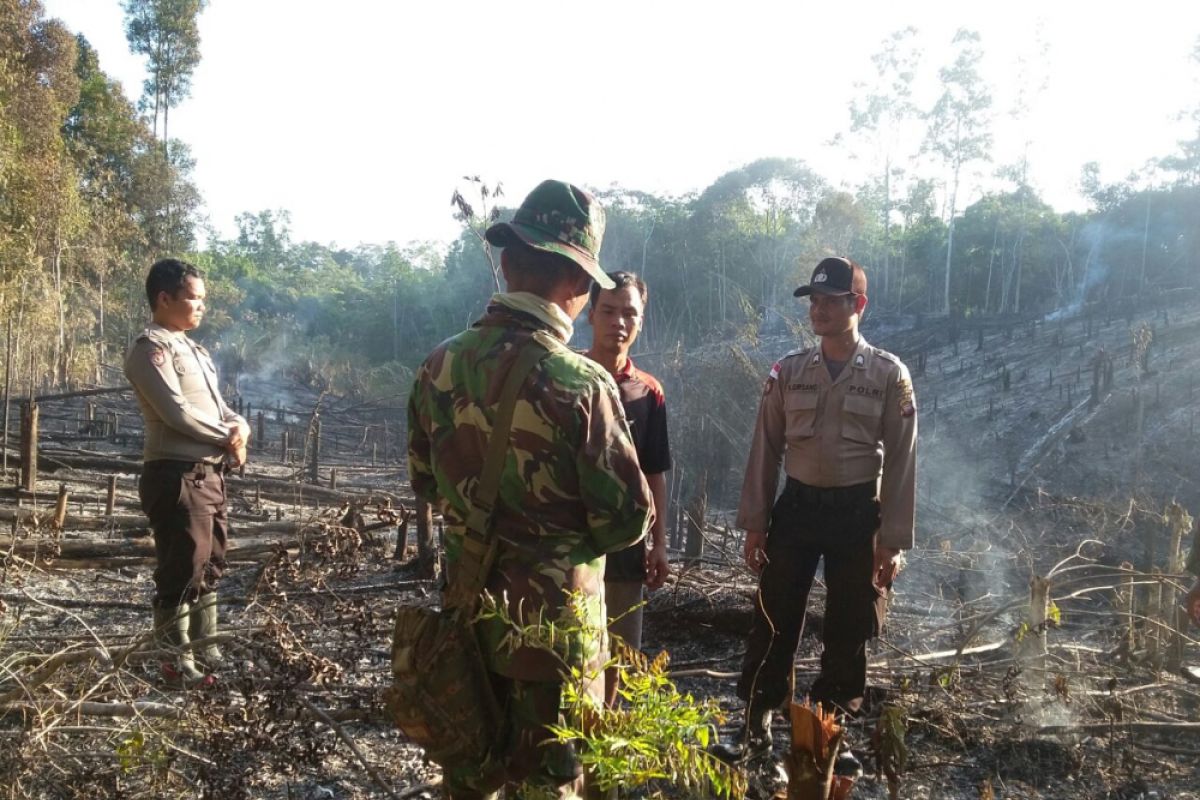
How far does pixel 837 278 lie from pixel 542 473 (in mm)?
1770

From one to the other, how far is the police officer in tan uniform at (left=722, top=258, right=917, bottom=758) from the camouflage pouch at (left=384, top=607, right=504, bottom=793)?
57.6 inches

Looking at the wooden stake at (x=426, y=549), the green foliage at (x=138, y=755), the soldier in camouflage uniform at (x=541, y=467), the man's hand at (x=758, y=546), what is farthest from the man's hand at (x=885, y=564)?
the wooden stake at (x=426, y=549)

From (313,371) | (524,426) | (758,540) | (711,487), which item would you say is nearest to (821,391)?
(758,540)

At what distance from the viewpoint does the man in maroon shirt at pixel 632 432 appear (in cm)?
282

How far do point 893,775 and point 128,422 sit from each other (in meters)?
21.7

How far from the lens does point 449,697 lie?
1.84m

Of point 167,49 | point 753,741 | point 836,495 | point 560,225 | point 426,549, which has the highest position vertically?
point 167,49

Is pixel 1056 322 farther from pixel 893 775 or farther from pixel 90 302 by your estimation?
pixel 90 302

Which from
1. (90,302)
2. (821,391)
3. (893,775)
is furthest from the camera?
(90,302)

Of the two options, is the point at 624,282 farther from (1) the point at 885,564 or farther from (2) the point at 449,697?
(2) the point at 449,697

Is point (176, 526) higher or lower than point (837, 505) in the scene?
lower

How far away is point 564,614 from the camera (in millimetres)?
1712

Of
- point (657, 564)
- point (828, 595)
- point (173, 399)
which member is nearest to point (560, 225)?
point (657, 564)

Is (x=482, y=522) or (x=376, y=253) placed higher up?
(x=376, y=253)
